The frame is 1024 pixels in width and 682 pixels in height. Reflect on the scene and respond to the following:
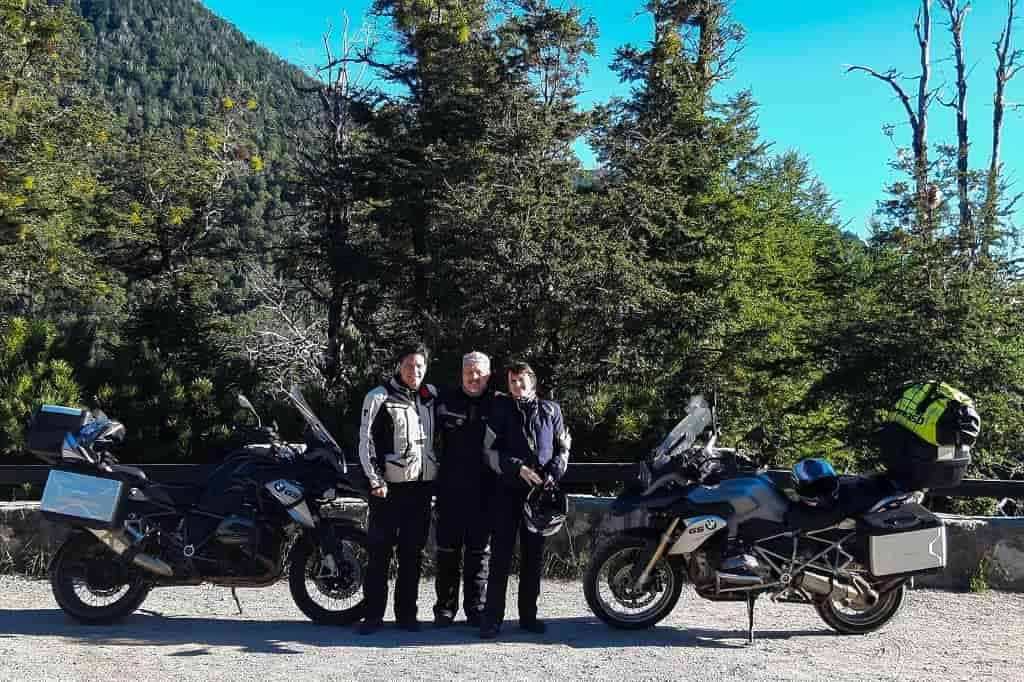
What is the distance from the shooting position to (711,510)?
6.16 m

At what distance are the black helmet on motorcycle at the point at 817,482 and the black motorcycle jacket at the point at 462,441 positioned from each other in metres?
1.97

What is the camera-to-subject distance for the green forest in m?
12.4

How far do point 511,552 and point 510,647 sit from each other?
0.63 m

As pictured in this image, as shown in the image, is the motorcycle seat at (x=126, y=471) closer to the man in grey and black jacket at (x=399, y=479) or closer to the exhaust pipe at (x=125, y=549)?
the exhaust pipe at (x=125, y=549)

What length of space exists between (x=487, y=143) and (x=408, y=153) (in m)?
3.82

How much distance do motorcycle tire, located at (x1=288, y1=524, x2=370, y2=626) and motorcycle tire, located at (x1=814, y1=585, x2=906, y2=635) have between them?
292 cm

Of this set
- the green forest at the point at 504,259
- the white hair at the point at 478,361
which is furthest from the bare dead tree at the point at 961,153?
the white hair at the point at 478,361

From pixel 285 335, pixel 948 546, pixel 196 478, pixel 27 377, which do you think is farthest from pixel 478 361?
pixel 285 335

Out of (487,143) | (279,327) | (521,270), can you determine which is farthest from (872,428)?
(279,327)

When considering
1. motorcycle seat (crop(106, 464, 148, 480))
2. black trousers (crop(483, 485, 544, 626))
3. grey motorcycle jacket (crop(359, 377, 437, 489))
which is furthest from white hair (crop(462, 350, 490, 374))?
motorcycle seat (crop(106, 464, 148, 480))

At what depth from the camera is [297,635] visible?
6039 mm

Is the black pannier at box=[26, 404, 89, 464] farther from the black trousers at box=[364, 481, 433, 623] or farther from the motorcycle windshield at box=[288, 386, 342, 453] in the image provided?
the black trousers at box=[364, 481, 433, 623]

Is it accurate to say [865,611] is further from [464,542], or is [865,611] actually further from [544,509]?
[464,542]

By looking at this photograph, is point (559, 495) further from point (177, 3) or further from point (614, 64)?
point (177, 3)
